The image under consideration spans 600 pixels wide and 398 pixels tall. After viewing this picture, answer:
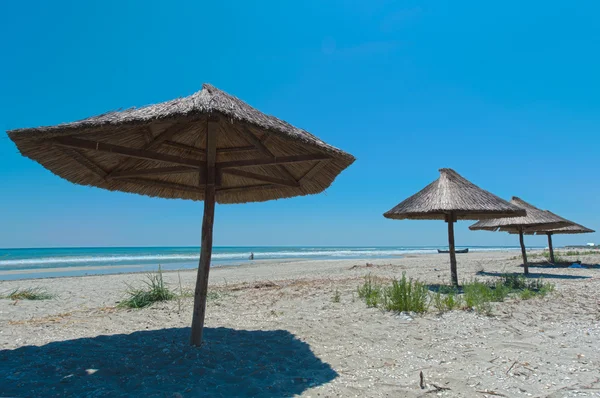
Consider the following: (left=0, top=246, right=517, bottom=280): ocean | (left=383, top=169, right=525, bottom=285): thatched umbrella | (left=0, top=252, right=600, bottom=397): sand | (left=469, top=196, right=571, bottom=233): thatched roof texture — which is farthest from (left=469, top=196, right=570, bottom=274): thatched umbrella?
(left=0, top=246, right=517, bottom=280): ocean

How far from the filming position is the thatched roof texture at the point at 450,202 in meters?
7.85

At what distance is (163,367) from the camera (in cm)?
321

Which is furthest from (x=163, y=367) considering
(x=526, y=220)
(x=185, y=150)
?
(x=526, y=220)

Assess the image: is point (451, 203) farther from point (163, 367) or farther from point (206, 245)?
point (163, 367)

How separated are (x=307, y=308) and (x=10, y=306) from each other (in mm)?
6002

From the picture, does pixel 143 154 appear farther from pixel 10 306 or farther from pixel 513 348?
pixel 10 306

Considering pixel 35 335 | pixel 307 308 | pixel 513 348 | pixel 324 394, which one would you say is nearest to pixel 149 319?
pixel 35 335

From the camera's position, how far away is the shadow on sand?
2771mm

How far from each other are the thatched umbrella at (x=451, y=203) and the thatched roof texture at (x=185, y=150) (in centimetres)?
395

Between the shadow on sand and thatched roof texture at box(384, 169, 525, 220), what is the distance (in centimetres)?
512

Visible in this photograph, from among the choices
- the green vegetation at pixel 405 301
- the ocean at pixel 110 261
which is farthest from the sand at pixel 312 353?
the ocean at pixel 110 261

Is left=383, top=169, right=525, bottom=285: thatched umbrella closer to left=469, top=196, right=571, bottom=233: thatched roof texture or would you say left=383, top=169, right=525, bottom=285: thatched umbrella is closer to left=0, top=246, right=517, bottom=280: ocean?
left=469, top=196, right=571, bottom=233: thatched roof texture

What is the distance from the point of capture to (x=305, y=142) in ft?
11.1

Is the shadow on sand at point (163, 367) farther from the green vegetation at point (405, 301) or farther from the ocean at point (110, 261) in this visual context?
the ocean at point (110, 261)
